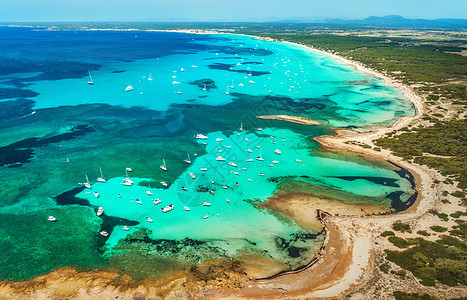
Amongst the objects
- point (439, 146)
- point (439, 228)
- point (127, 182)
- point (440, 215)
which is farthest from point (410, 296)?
point (439, 146)

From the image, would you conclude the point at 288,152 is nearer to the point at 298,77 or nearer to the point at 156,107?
the point at 156,107

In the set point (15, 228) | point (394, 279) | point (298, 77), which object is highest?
point (298, 77)

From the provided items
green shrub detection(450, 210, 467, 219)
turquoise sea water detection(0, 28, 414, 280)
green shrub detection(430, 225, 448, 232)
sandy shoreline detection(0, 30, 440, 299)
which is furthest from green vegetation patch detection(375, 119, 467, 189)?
sandy shoreline detection(0, 30, 440, 299)

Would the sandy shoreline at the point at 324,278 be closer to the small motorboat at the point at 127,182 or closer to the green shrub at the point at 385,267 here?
the green shrub at the point at 385,267

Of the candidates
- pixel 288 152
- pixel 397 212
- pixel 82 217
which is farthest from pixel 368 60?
pixel 82 217

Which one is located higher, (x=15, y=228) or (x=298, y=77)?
(x=298, y=77)

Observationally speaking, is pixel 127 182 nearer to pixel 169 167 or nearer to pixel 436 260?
pixel 169 167

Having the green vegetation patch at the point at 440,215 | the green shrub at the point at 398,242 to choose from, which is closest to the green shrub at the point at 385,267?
the green shrub at the point at 398,242

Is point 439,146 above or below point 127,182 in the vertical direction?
above

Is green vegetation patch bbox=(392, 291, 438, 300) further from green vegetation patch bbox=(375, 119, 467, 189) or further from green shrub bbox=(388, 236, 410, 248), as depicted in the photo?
green vegetation patch bbox=(375, 119, 467, 189)
